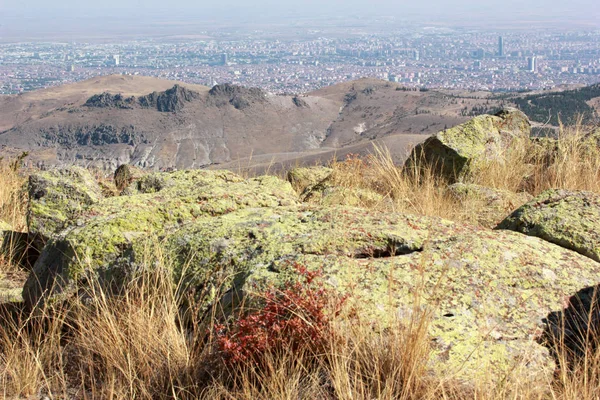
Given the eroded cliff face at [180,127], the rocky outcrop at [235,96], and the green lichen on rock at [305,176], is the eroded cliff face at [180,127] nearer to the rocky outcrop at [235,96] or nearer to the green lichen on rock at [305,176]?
the rocky outcrop at [235,96]

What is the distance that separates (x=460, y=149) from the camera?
30.0ft

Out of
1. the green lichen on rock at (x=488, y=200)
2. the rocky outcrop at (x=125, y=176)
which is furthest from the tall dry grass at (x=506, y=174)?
the rocky outcrop at (x=125, y=176)

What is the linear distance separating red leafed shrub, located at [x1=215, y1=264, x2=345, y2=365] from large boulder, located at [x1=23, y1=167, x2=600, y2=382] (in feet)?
0.56

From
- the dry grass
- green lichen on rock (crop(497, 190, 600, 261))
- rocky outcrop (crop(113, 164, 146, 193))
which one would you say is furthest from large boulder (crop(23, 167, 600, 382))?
rocky outcrop (crop(113, 164, 146, 193))

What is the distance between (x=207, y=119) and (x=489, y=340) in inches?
7107

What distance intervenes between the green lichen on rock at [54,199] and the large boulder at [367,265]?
125cm

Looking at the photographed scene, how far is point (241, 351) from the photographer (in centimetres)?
306

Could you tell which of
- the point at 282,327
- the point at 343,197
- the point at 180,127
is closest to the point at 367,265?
the point at 282,327

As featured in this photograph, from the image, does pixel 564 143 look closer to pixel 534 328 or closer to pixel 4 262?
pixel 534 328

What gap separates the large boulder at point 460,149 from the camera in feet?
30.0

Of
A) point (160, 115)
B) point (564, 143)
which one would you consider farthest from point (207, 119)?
point (564, 143)

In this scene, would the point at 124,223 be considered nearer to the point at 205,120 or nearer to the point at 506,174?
the point at 506,174

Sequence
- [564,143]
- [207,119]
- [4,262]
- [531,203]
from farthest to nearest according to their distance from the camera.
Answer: [207,119] → [564,143] → [4,262] → [531,203]

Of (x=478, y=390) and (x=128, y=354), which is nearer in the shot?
(x=478, y=390)
